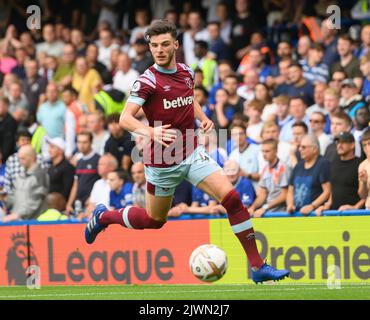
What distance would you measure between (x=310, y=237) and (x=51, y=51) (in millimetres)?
10292

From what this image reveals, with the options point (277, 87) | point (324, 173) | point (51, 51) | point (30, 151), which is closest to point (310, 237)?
point (324, 173)

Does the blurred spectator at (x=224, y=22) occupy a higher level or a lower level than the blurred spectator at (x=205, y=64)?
higher

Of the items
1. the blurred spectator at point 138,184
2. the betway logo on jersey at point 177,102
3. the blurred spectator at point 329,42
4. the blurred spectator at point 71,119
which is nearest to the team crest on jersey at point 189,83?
the betway logo on jersey at point 177,102

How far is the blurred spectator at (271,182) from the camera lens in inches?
574

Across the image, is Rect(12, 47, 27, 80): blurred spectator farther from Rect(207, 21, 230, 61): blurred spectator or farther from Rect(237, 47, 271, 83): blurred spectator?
Rect(237, 47, 271, 83): blurred spectator

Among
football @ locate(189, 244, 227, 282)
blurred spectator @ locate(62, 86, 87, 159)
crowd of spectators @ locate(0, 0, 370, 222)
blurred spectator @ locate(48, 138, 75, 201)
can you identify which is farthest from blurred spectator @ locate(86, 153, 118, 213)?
football @ locate(189, 244, 227, 282)

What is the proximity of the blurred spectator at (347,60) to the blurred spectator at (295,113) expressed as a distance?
3.13ft

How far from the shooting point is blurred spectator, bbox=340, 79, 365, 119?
1534 centimetres

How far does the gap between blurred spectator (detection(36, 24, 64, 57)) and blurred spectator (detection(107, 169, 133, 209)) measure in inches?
263

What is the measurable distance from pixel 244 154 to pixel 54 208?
3146 mm

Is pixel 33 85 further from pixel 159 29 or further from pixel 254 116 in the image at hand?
pixel 159 29

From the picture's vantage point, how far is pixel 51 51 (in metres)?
22.3

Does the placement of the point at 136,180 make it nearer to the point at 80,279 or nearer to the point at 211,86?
the point at 80,279

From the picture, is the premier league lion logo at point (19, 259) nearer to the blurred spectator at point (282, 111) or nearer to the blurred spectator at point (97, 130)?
the blurred spectator at point (97, 130)
